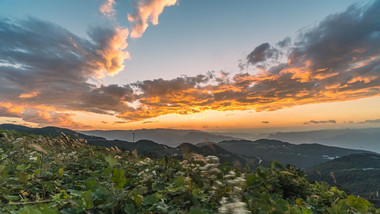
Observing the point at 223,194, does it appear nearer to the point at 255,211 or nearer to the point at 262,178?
the point at 255,211

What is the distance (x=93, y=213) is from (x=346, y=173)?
240608 millimetres

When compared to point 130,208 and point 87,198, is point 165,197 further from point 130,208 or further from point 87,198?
point 87,198

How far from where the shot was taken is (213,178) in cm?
277

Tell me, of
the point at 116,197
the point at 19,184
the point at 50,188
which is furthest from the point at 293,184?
the point at 19,184

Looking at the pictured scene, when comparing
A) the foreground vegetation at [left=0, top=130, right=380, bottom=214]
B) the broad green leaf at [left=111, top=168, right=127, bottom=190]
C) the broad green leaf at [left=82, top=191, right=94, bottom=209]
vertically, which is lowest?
the foreground vegetation at [left=0, top=130, right=380, bottom=214]

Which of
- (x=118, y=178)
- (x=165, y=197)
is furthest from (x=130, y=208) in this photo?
(x=165, y=197)

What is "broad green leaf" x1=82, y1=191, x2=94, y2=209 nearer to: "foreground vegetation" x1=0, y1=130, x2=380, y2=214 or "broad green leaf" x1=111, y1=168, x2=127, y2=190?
"foreground vegetation" x1=0, y1=130, x2=380, y2=214

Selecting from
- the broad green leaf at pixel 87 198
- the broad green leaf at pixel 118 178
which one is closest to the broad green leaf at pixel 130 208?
the broad green leaf at pixel 118 178

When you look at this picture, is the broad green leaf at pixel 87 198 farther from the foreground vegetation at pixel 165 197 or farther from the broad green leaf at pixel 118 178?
the broad green leaf at pixel 118 178

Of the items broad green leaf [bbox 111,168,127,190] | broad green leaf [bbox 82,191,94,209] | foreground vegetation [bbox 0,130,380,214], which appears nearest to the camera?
broad green leaf [bbox 82,191,94,209]

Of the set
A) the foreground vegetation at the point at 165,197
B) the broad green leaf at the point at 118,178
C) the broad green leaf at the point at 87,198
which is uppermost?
the broad green leaf at the point at 118,178

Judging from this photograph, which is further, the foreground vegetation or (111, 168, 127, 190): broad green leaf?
(111, 168, 127, 190): broad green leaf

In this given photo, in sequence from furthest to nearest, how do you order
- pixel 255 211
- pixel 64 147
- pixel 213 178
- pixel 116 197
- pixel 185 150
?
pixel 64 147, pixel 185 150, pixel 213 178, pixel 116 197, pixel 255 211

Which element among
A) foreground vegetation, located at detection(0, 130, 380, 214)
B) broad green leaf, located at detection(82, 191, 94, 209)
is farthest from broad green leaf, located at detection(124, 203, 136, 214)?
broad green leaf, located at detection(82, 191, 94, 209)
